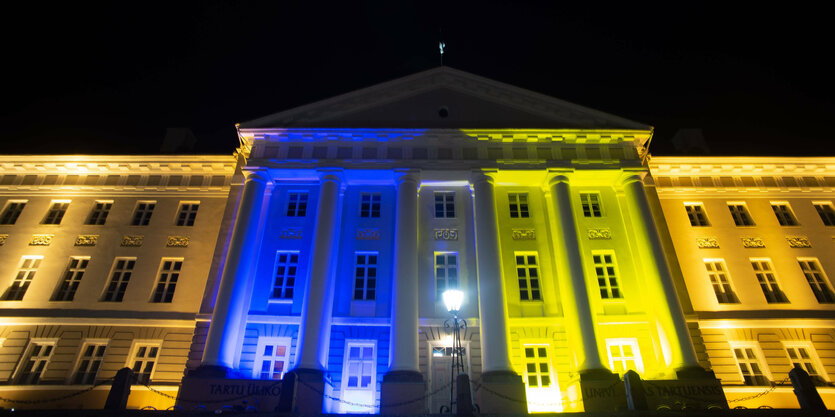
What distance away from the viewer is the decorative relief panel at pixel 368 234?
70.5 ft

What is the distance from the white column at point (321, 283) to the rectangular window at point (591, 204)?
11901 mm

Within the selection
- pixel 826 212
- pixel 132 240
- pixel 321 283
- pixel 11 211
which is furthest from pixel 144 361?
pixel 826 212

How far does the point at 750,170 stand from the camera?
80.7 feet

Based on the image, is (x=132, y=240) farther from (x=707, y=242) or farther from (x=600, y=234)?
(x=707, y=242)

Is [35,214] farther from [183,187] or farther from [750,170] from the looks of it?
[750,170]

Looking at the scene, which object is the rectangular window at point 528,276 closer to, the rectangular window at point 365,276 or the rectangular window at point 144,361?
the rectangular window at point 365,276

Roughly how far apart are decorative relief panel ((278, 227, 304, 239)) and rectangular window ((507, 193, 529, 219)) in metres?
10.1

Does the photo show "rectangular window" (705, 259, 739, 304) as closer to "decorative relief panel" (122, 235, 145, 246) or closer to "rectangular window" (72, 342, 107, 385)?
"decorative relief panel" (122, 235, 145, 246)

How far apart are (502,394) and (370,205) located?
10613 millimetres

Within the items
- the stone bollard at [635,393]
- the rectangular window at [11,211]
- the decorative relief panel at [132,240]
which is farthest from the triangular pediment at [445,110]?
the rectangular window at [11,211]

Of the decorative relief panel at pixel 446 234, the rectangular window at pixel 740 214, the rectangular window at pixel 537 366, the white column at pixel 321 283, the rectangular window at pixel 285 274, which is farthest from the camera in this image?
the rectangular window at pixel 740 214

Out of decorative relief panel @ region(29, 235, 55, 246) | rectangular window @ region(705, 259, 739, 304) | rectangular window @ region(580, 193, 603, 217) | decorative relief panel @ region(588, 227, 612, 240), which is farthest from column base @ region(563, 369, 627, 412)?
decorative relief panel @ region(29, 235, 55, 246)

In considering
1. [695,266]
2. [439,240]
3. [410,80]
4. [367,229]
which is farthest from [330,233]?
[695,266]

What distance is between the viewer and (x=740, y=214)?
2364cm
